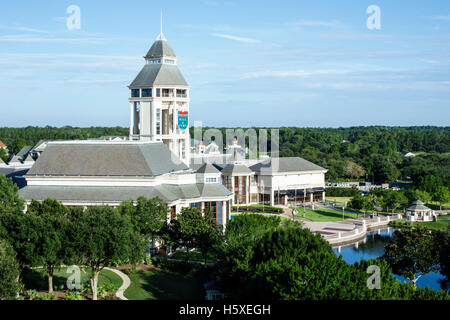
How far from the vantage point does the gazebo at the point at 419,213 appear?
7019cm

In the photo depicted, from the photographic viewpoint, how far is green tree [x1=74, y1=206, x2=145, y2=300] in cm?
3334

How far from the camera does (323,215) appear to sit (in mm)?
73125

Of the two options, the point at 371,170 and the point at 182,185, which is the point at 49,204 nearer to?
the point at 182,185

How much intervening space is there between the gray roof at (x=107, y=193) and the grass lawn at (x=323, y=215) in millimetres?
22612

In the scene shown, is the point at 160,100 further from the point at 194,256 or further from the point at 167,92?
the point at 194,256

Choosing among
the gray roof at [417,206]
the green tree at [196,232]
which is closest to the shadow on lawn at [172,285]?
the green tree at [196,232]

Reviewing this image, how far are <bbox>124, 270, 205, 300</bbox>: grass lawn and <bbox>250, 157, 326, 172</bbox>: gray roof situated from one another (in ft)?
136

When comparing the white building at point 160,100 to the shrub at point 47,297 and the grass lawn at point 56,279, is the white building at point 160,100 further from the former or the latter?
the shrub at point 47,297

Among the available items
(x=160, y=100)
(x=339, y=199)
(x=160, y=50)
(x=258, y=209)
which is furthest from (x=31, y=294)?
(x=339, y=199)

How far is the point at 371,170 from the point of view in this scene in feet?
356

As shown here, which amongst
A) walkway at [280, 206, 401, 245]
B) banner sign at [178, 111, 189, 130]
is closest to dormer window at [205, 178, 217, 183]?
banner sign at [178, 111, 189, 130]

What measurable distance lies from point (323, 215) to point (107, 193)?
33.8 meters
